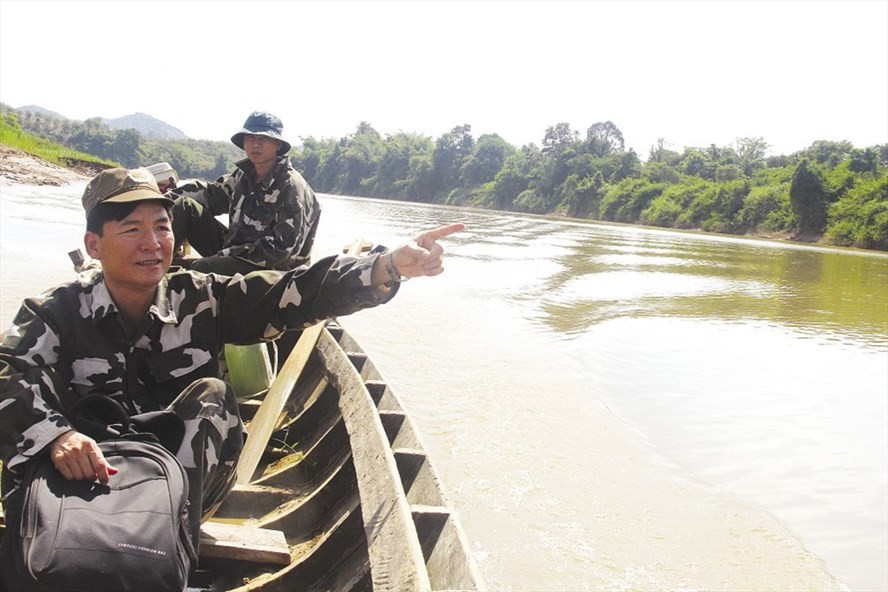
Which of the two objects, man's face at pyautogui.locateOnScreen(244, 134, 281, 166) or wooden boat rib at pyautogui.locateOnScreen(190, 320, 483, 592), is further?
man's face at pyautogui.locateOnScreen(244, 134, 281, 166)

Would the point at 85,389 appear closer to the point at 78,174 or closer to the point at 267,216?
the point at 267,216

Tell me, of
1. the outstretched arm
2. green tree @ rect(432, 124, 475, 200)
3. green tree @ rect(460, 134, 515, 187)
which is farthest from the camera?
green tree @ rect(432, 124, 475, 200)

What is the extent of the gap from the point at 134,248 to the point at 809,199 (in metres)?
37.2

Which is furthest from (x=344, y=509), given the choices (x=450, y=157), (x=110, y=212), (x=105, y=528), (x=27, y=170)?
(x=450, y=157)

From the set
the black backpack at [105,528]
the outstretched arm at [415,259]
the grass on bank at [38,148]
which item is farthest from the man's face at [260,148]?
the grass on bank at [38,148]

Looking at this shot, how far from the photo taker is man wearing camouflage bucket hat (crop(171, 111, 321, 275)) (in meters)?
4.11

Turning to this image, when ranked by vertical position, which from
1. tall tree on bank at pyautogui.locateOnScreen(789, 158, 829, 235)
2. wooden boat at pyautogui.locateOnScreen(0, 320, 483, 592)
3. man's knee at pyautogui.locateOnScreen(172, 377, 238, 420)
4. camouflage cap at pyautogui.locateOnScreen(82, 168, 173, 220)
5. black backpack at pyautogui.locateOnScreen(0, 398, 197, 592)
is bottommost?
wooden boat at pyautogui.locateOnScreen(0, 320, 483, 592)

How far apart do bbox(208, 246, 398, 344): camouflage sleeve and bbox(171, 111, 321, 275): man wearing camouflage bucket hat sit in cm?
191

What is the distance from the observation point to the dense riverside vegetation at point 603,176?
3431 centimetres

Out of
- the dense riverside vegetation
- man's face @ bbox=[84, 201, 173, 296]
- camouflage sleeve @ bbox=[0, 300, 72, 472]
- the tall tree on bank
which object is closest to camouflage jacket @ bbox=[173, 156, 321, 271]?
man's face @ bbox=[84, 201, 173, 296]

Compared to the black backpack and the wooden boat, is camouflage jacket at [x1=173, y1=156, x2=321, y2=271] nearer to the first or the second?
the wooden boat

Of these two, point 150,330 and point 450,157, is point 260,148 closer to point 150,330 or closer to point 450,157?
point 150,330

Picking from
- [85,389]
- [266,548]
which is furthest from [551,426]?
[85,389]

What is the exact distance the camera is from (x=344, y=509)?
8.80 ft
